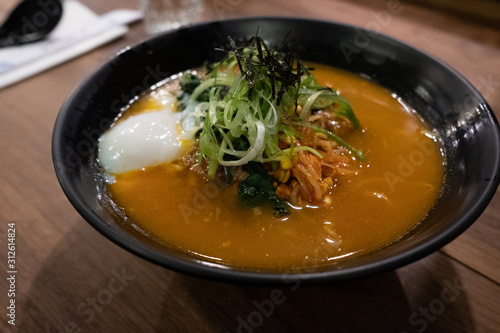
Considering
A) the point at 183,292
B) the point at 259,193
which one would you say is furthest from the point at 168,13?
the point at 183,292

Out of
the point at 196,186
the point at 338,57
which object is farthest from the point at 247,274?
the point at 338,57

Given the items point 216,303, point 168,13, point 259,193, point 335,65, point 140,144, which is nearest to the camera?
point 216,303

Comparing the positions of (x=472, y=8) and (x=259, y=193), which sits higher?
(x=472, y=8)

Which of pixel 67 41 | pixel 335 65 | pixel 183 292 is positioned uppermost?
pixel 335 65

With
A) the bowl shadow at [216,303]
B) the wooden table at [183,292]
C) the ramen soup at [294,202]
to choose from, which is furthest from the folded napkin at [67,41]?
the bowl shadow at [216,303]

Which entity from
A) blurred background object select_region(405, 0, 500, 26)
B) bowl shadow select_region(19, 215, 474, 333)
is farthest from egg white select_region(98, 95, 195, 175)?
blurred background object select_region(405, 0, 500, 26)

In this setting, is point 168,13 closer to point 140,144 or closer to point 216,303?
point 140,144
